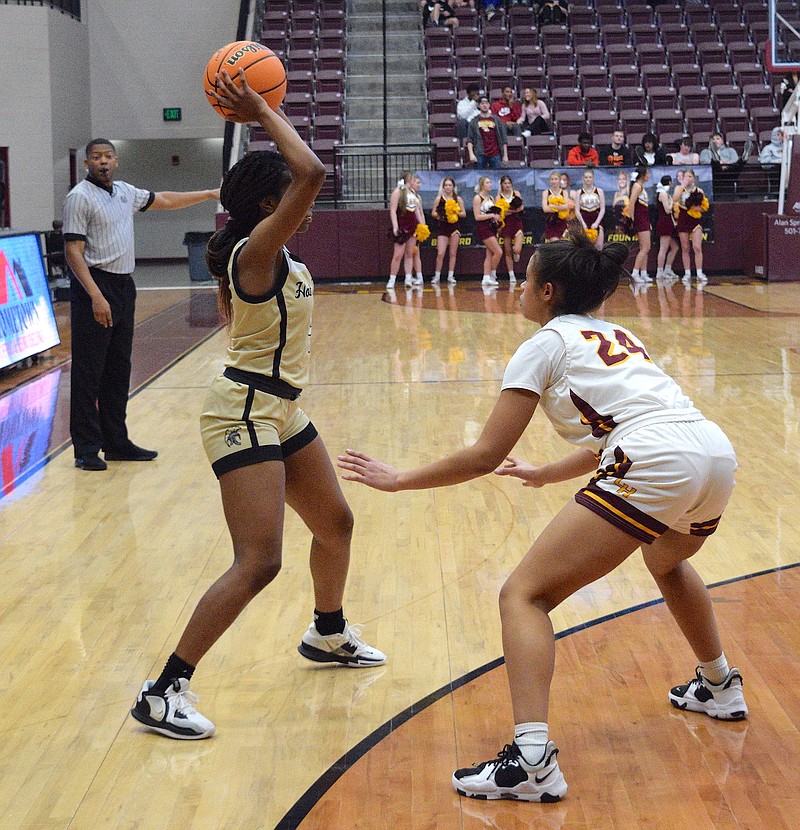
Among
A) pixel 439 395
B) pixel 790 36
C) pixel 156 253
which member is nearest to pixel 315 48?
pixel 156 253

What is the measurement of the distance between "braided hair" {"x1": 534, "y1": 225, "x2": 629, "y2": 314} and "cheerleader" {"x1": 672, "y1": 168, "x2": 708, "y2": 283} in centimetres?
1376

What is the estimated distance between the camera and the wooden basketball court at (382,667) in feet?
8.46

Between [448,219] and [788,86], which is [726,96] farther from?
[448,219]

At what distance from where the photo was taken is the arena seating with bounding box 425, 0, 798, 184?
1848 centimetres

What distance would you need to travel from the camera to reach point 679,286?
15359 millimetres

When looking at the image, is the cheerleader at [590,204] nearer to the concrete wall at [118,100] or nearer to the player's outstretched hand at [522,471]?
the concrete wall at [118,100]

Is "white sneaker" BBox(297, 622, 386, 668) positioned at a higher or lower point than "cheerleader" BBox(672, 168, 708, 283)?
lower

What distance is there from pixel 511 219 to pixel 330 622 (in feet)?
43.1

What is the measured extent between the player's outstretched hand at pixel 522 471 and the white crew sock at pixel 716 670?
65 centimetres

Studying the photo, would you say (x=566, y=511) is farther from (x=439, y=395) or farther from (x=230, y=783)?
(x=439, y=395)

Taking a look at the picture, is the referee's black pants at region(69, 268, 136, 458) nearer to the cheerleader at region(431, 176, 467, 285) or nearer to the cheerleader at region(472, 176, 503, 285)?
the cheerleader at region(472, 176, 503, 285)

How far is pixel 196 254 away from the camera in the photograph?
57.4ft

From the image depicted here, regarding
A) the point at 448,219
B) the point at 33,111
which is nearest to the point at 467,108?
the point at 448,219

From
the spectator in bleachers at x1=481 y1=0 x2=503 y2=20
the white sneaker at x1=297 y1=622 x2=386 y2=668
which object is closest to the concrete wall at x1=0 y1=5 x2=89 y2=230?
the spectator in bleachers at x1=481 y1=0 x2=503 y2=20
